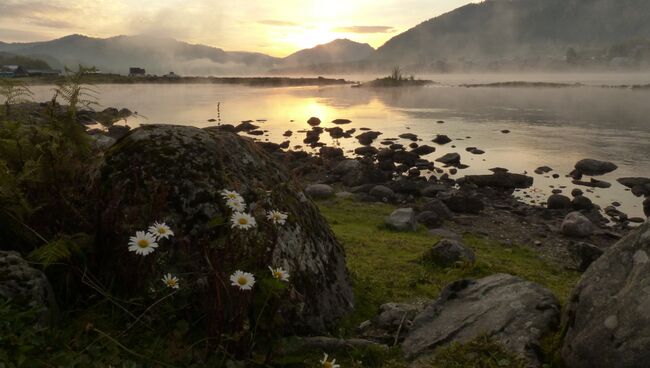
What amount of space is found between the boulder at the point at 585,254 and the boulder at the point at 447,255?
4.77 meters

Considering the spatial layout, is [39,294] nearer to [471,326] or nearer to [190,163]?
[190,163]

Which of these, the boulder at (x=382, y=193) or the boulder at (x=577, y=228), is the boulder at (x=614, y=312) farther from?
the boulder at (x=382, y=193)

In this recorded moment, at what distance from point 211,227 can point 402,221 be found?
1244 cm

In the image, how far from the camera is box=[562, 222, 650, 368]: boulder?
4133 mm

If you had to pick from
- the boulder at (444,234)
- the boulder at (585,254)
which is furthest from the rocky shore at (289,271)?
the boulder at (444,234)

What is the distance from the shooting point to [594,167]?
98.7 ft

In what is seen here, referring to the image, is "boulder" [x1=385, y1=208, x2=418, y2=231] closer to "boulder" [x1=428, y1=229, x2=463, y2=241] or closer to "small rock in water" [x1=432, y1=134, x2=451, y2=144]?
"boulder" [x1=428, y1=229, x2=463, y2=241]

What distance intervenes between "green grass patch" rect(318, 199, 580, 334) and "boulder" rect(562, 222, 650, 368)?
2.74 meters

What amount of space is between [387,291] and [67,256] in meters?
5.32

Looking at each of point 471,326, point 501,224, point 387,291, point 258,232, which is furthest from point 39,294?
point 501,224

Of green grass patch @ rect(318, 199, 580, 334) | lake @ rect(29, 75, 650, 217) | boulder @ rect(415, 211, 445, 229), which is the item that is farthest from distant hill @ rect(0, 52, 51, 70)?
green grass patch @ rect(318, 199, 580, 334)

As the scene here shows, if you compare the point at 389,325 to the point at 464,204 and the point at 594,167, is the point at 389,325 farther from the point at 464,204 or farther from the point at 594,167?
the point at 594,167

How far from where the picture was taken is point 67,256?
4320mm

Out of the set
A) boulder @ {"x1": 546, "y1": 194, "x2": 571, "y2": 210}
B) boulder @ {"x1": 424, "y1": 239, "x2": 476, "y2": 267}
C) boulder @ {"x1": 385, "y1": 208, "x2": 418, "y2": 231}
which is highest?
boulder @ {"x1": 424, "y1": 239, "x2": 476, "y2": 267}
